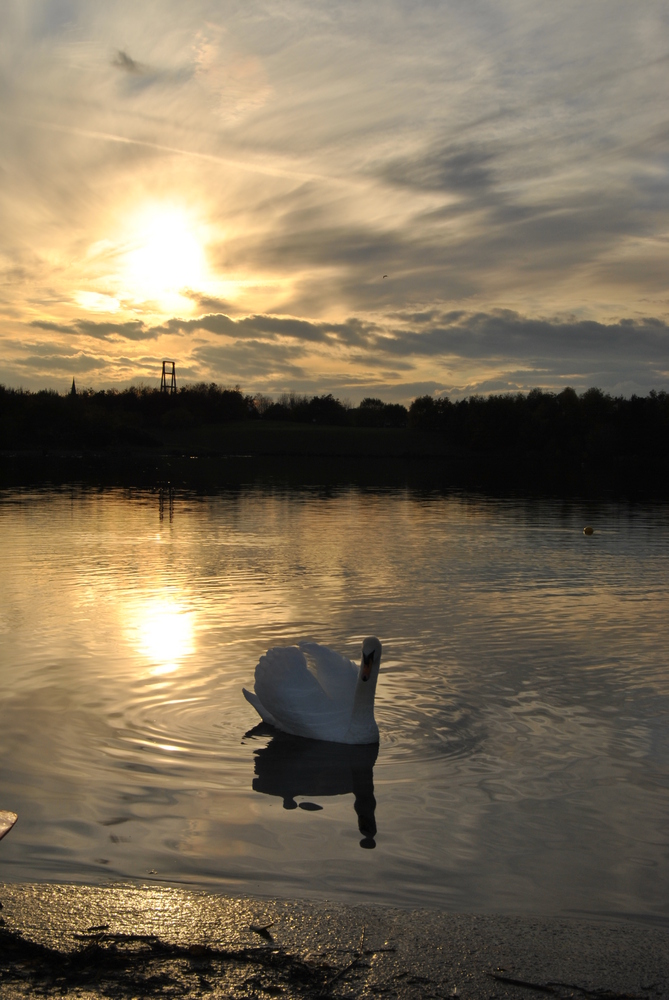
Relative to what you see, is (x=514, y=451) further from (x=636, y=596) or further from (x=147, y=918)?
(x=147, y=918)

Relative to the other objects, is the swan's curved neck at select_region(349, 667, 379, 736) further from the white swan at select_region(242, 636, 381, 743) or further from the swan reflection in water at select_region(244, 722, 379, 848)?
the swan reflection in water at select_region(244, 722, 379, 848)

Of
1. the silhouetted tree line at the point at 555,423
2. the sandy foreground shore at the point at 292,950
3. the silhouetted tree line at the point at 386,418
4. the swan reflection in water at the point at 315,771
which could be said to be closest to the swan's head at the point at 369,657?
the swan reflection in water at the point at 315,771

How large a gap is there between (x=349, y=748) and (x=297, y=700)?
69 cm

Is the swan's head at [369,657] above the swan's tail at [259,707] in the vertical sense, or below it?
above

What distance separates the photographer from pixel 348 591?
1705 cm

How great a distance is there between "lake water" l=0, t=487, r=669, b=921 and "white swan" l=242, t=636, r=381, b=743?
0.71 feet

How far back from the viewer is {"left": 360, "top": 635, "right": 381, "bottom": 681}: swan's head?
27.6 feet

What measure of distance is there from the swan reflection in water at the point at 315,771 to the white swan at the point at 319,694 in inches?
4.6

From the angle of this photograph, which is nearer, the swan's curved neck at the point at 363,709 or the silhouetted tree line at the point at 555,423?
the swan's curved neck at the point at 363,709

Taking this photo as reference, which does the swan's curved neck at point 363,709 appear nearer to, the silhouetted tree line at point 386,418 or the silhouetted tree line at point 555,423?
the silhouetted tree line at point 386,418

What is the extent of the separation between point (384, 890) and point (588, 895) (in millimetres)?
1332

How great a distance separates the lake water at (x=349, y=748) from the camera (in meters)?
6.16

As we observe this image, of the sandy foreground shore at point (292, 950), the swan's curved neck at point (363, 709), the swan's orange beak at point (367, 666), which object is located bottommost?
the sandy foreground shore at point (292, 950)

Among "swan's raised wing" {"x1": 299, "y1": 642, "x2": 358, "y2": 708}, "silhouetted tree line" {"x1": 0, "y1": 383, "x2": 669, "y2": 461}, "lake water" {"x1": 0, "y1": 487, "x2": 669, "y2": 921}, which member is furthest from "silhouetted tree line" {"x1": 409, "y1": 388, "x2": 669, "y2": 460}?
"swan's raised wing" {"x1": 299, "y1": 642, "x2": 358, "y2": 708}
